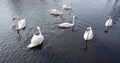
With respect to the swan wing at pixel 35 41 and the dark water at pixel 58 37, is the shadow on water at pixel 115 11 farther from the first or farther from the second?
the swan wing at pixel 35 41

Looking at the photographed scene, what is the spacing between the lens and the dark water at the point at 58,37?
713 inches

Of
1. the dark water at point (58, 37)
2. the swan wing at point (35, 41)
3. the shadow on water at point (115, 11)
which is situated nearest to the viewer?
the dark water at point (58, 37)

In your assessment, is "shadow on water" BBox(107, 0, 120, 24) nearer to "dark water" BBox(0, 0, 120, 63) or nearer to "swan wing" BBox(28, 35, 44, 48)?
"dark water" BBox(0, 0, 120, 63)

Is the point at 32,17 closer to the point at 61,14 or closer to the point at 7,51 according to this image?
the point at 61,14

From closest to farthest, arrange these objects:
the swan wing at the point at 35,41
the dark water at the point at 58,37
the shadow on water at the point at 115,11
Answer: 1. the dark water at the point at 58,37
2. the swan wing at the point at 35,41
3. the shadow on water at the point at 115,11

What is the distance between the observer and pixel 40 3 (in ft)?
120

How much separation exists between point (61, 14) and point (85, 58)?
13.5m

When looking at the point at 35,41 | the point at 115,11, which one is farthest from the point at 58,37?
the point at 115,11

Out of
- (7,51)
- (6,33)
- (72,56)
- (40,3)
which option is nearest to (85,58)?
(72,56)

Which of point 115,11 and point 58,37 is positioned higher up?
point 115,11

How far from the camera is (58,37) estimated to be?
2211cm

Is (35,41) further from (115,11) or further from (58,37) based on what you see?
(115,11)

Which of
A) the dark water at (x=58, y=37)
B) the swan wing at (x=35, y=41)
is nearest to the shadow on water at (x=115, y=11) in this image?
the dark water at (x=58, y=37)

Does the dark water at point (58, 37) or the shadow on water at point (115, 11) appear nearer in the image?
the dark water at point (58, 37)
